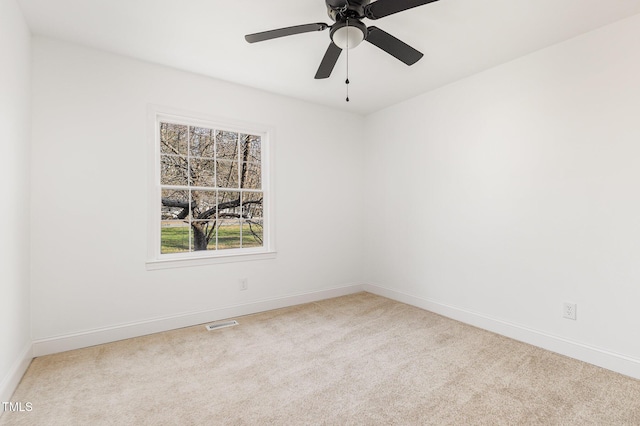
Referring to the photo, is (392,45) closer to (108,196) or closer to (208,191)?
(208,191)

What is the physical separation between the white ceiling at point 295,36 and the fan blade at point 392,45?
292 millimetres

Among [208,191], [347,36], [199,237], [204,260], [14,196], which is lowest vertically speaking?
[204,260]

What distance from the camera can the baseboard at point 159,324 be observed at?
8.20 feet

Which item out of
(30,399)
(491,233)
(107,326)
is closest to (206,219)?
(107,326)

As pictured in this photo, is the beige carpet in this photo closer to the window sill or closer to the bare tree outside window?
the window sill

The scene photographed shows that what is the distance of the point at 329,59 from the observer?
87.7 inches

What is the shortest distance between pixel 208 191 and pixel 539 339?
11.2 feet

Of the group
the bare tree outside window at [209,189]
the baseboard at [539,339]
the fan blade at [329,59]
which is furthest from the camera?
the bare tree outside window at [209,189]

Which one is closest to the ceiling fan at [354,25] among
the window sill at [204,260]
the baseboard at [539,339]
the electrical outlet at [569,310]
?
the window sill at [204,260]

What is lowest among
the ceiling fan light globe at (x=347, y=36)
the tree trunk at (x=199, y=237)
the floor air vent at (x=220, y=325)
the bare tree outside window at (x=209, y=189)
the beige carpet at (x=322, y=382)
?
the beige carpet at (x=322, y=382)

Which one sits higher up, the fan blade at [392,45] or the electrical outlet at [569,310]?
the fan blade at [392,45]

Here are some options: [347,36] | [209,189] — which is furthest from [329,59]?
[209,189]

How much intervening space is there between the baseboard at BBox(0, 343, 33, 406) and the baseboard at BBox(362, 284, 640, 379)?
351 centimetres

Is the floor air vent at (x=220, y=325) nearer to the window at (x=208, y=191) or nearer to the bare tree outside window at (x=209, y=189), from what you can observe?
the window at (x=208, y=191)
